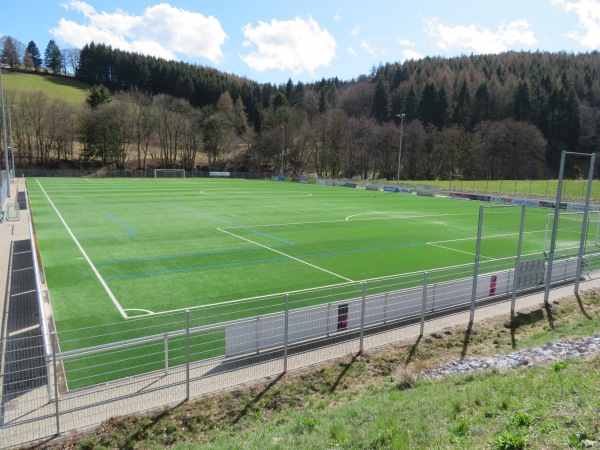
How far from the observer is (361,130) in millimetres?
100750

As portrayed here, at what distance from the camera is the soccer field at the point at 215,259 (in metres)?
12.1

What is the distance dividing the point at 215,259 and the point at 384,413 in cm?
1423

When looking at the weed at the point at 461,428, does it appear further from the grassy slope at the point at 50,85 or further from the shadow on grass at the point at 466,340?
the grassy slope at the point at 50,85

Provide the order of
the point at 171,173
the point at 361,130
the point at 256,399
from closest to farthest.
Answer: the point at 256,399, the point at 171,173, the point at 361,130

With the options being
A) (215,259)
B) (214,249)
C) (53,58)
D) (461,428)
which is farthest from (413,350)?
(53,58)

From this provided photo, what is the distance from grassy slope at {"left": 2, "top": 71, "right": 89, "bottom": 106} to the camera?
11375 cm

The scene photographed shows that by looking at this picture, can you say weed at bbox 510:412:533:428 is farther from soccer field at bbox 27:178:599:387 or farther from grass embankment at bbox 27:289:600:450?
soccer field at bbox 27:178:599:387

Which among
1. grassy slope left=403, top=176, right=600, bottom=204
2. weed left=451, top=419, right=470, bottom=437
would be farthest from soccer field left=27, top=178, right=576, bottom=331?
grassy slope left=403, top=176, right=600, bottom=204

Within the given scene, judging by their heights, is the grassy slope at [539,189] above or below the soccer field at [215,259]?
above

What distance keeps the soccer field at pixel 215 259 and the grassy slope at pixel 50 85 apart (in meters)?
92.8

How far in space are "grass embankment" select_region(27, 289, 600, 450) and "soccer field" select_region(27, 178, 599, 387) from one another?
1.85m

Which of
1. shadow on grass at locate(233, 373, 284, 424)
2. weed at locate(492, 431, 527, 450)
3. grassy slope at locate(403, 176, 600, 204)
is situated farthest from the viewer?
grassy slope at locate(403, 176, 600, 204)

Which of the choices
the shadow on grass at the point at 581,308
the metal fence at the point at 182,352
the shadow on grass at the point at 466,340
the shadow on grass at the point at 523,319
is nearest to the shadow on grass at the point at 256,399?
the metal fence at the point at 182,352

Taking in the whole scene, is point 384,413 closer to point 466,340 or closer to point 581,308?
point 466,340
